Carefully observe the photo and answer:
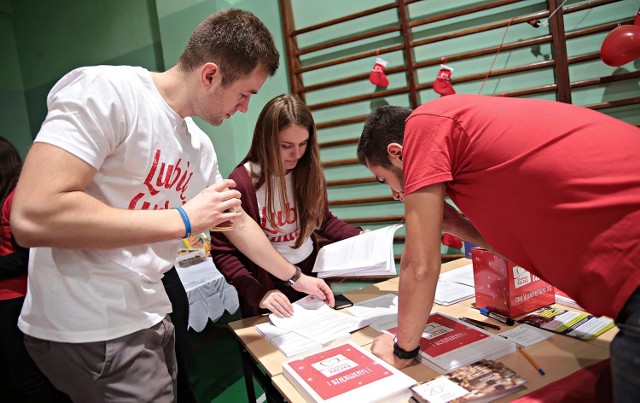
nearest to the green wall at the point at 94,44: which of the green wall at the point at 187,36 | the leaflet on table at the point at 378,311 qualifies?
the green wall at the point at 187,36

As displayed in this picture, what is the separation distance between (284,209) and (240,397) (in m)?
1.41

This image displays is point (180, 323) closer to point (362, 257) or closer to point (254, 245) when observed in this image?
point (254, 245)

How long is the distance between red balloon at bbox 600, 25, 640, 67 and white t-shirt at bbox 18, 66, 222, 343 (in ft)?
7.89

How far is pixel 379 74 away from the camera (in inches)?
119

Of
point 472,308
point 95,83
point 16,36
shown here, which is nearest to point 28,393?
point 95,83

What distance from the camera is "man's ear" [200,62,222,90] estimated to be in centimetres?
104

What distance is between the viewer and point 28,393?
6.36 ft

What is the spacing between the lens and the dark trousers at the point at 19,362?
1.85 m

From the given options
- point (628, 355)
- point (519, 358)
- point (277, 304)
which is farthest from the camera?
point (277, 304)

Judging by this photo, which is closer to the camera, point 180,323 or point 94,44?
point 180,323

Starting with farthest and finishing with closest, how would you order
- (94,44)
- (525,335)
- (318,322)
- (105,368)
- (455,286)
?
1. (94,44)
2. (455,286)
3. (318,322)
4. (525,335)
5. (105,368)

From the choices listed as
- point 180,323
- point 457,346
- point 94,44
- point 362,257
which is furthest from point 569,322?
point 94,44

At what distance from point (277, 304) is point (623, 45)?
7.53 feet

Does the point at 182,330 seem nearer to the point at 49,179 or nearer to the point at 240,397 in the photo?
the point at 240,397
